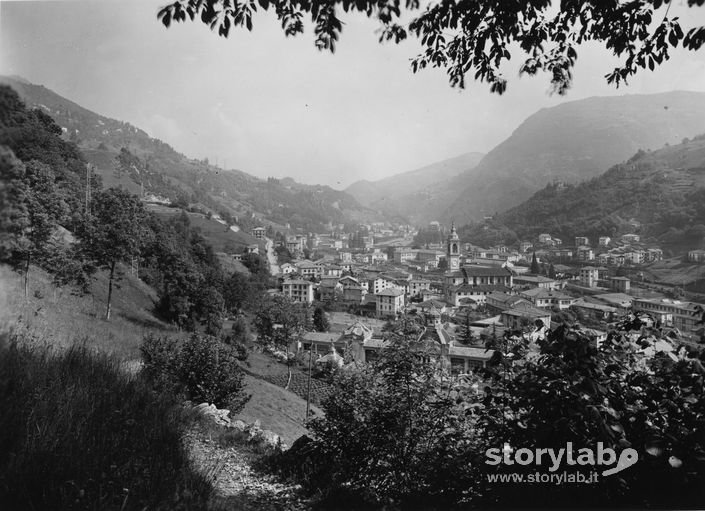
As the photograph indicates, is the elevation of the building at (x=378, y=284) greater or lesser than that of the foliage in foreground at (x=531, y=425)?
lesser

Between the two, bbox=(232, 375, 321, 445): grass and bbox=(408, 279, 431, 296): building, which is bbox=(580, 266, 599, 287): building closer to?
bbox=(232, 375, 321, 445): grass

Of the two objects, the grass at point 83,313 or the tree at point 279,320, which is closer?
the grass at point 83,313

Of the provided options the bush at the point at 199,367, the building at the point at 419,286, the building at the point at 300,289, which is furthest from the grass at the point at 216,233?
the bush at the point at 199,367

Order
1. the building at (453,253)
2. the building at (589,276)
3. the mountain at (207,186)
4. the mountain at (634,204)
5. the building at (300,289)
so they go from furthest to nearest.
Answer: the mountain at (207,186)
the building at (300,289)
the building at (453,253)
the building at (589,276)
the mountain at (634,204)

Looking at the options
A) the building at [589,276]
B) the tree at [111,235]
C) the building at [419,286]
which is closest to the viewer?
the building at [589,276]

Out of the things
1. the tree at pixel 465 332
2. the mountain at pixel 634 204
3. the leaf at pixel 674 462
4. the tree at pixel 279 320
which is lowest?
the tree at pixel 279 320

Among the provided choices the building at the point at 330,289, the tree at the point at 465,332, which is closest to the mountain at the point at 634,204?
the tree at the point at 465,332

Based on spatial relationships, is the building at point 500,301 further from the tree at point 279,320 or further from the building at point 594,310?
the tree at point 279,320

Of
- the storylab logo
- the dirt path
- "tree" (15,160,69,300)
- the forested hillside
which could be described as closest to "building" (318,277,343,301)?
the forested hillside
